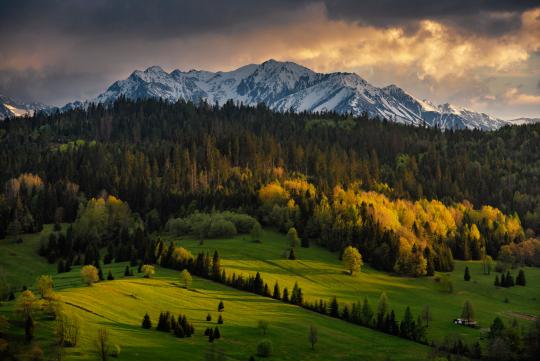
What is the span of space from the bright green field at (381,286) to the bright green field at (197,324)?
59.7ft

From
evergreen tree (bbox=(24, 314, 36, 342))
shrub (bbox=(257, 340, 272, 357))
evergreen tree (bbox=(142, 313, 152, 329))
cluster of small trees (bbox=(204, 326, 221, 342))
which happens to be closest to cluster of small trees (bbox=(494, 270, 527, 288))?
shrub (bbox=(257, 340, 272, 357))

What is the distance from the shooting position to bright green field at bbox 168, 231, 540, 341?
158 m

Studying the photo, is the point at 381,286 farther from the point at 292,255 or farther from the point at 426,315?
the point at 426,315

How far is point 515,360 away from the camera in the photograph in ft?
390

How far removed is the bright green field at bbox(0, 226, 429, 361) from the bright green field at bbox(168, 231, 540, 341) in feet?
59.7

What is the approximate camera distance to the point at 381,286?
17900cm

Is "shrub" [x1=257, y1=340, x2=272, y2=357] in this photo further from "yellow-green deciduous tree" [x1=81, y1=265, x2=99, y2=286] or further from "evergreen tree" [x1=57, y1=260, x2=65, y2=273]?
"evergreen tree" [x1=57, y1=260, x2=65, y2=273]

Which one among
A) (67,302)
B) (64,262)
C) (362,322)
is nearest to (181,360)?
(67,302)

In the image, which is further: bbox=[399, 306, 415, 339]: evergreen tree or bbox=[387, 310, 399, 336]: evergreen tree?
bbox=[387, 310, 399, 336]: evergreen tree

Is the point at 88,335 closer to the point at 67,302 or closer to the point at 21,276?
the point at 67,302

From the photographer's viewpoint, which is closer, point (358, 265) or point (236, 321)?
point (236, 321)

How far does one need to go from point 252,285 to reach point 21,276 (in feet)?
198

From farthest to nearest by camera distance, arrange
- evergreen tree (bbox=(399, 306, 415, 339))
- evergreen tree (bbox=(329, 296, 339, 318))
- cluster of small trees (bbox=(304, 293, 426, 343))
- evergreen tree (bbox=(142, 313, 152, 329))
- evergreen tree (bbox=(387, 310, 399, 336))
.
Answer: evergreen tree (bbox=(329, 296, 339, 318))
evergreen tree (bbox=(387, 310, 399, 336))
cluster of small trees (bbox=(304, 293, 426, 343))
evergreen tree (bbox=(399, 306, 415, 339))
evergreen tree (bbox=(142, 313, 152, 329))

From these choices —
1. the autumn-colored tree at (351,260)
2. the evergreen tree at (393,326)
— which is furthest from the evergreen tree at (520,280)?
the evergreen tree at (393,326)
